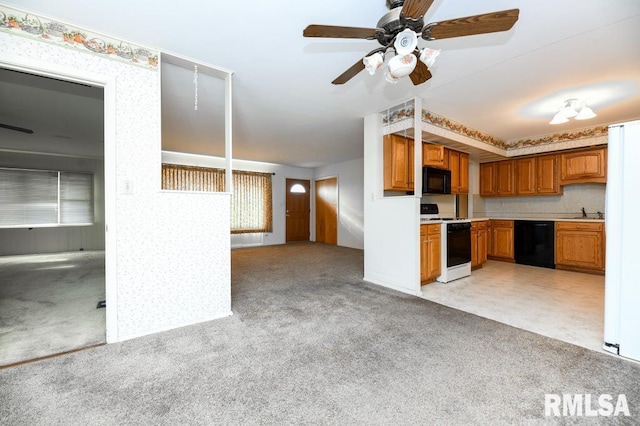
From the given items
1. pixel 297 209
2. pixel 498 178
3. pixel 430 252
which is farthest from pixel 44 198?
pixel 498 178

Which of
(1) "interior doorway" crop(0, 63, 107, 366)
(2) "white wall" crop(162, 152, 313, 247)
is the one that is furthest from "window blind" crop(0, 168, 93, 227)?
(2) "white wall" crop(162, 152, 313, 247)

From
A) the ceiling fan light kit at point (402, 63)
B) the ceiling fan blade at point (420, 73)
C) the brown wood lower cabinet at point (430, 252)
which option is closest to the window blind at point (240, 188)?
the brown wood lower cabinet at point (430, 252)

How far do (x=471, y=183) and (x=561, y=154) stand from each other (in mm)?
1536

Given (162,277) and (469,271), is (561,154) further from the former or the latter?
(162,277)

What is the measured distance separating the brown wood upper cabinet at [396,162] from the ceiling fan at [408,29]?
6.67 feet

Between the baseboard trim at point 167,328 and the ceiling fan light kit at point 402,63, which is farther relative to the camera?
the baseboard trim at point 167,328

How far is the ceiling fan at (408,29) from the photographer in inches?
55.6

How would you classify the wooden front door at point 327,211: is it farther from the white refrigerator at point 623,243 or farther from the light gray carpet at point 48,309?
the white refrigerator at point 623,243

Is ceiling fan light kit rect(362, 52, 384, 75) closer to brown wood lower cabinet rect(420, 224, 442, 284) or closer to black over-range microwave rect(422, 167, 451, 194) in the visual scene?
brown wood lower cabinet rect(420, 224, 442, 284)

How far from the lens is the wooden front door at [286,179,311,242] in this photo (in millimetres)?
8109

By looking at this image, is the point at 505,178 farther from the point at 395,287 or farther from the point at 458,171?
the point at 395,287

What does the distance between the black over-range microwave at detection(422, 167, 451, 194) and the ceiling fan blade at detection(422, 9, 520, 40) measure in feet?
8.52

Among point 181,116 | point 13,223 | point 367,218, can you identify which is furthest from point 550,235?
point 13,223

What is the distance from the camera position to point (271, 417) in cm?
131
